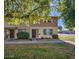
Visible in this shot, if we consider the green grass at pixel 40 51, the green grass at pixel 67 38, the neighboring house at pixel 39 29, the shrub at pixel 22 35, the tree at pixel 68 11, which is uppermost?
the tree at pixel 68 11

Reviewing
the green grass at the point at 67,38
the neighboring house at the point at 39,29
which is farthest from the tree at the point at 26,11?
the green grass at the point at 67,38

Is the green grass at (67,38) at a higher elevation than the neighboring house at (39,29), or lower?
lower

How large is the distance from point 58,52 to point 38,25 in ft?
0.96

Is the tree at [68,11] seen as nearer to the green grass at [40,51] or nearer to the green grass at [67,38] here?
the green grass at [67,38]

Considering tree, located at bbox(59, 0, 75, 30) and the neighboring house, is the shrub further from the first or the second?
tree, located at bbox(59, 0, 75, 30)

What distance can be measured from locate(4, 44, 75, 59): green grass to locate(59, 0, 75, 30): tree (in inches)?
7.5

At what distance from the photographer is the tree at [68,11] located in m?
1.50

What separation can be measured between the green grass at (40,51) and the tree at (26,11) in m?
0.22

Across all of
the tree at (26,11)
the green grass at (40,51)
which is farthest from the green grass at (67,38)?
the tree at (26,11)

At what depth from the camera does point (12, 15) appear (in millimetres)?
1494

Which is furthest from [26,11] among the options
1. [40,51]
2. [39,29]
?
[40,51]

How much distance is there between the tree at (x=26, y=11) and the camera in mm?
1479

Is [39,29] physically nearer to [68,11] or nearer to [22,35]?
[22,35]

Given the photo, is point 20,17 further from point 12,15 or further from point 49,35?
point 49,35
